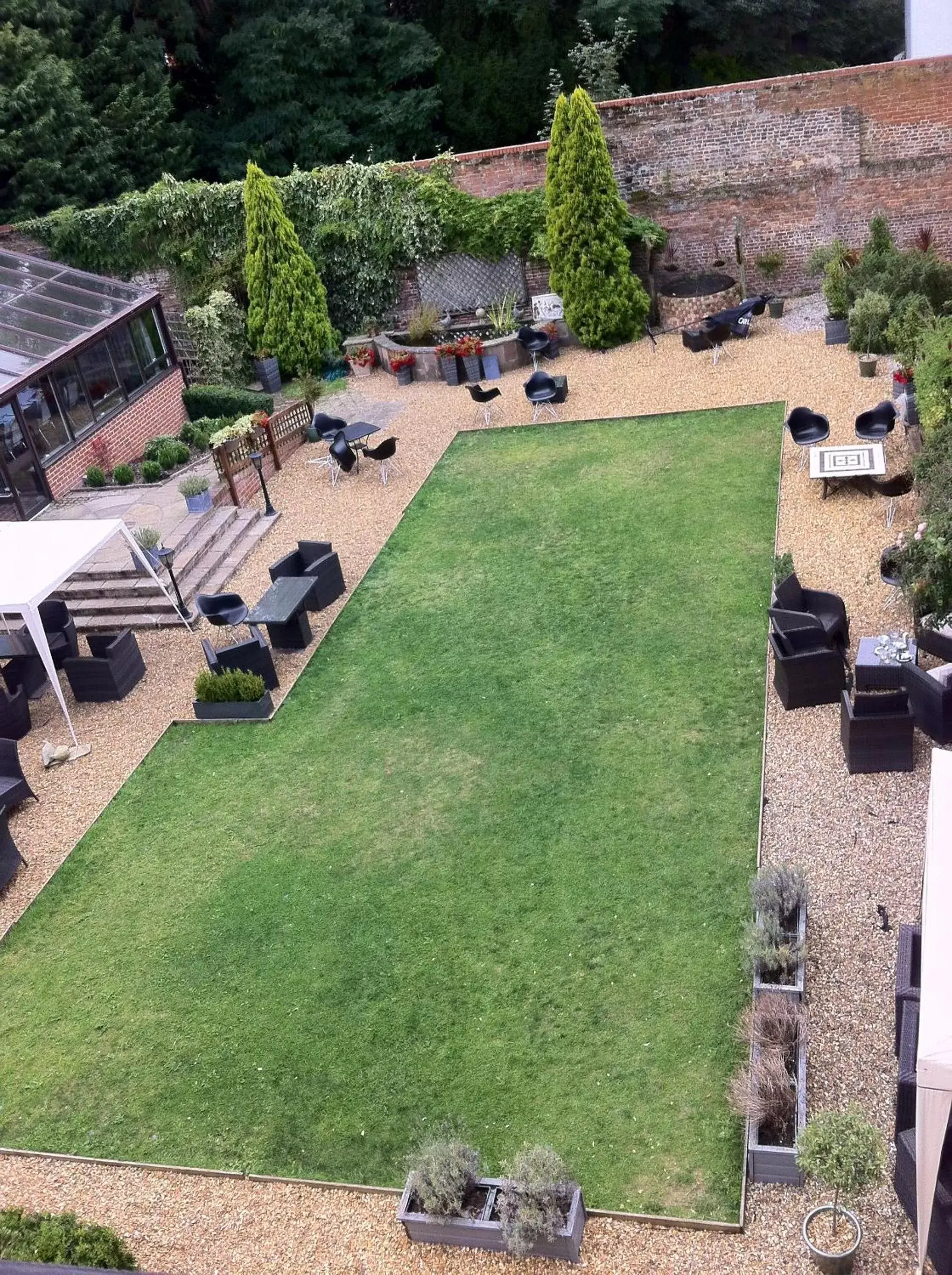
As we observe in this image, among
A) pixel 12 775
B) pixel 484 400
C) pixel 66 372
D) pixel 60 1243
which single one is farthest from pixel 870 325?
pixel 60 1243

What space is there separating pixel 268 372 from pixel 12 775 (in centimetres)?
1098

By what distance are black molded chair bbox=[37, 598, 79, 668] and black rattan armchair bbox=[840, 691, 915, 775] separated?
7.94 metres

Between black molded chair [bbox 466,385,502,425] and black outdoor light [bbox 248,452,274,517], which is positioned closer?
black outdoor light [bbox 248,452,274,517]

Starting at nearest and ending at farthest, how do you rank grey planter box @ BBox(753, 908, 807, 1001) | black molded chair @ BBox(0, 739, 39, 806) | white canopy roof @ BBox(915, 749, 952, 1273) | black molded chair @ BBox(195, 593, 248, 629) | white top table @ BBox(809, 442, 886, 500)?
white canopy roof @ BBox(915, 749, 952, 1273)
grey planter box @ BBox(753, 908, 807, 1001)
black molded chair @ BBox(0, 739, 39, 806)
black molded chair @ BBox(195, 593, 248, 629)
white top table @ BBox(809, 442, 886, 500)

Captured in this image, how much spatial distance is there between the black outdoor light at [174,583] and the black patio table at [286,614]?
42.8 inches

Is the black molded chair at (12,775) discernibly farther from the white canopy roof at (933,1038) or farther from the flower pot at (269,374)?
the flower pot at (269,374)

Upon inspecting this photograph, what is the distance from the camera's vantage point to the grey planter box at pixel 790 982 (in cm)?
673

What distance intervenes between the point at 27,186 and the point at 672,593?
17.3m

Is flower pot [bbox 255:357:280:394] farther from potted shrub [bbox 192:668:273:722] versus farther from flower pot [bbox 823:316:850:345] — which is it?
potted shrub [bbox 192:668:273:722]

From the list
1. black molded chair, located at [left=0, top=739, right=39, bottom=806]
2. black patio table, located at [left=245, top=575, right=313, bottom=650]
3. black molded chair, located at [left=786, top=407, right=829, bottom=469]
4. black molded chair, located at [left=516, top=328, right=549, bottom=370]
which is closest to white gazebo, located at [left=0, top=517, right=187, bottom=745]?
black molded chair, located at [left=0, top=739, right=39, bottom=806]

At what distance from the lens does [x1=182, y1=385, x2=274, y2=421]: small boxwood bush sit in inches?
713

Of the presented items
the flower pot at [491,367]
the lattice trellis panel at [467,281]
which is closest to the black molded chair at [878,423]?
the flower pot at [491,367]

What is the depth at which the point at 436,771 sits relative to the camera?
379 inches

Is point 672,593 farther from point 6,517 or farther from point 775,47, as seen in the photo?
point 775,47
